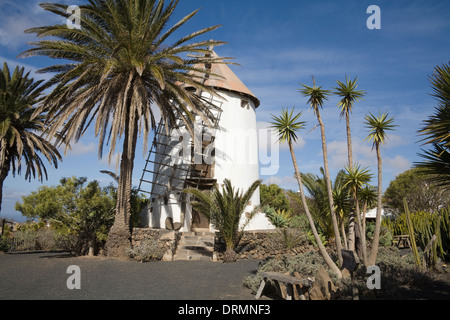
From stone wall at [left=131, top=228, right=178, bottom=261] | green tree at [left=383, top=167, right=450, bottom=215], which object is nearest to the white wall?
stone wall at [left=131, top=228, right=178, bottom=261]

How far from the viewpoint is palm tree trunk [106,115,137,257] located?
13047mm

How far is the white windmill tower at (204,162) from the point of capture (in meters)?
17.1

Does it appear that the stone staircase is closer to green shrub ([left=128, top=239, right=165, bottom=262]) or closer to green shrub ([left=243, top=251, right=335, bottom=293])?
green shrub ([left=128, top=239, right=165, bottom=262])

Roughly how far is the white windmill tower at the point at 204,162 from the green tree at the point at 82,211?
3074mm

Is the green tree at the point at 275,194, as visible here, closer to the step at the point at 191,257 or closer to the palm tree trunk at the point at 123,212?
the step at the point at 191,257

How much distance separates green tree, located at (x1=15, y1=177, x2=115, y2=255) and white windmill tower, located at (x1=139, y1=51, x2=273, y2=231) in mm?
3074

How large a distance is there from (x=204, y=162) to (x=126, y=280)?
9644 millimetres

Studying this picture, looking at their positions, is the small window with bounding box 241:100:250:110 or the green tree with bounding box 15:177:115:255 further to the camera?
the small window with bounding box 241:100:250:110

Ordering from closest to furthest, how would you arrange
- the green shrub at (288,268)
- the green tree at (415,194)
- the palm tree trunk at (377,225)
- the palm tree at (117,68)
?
the green shrub at (288,268)
the palm tree trunk at (377,225)
the palm tree at (117,68)
the green tree at (415,194)

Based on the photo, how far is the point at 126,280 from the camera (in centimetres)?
905

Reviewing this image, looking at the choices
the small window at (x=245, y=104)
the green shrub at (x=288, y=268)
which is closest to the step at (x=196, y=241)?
the green shrub at (x=288, y=268)

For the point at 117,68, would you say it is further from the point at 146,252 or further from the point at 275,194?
the point at 275,194
